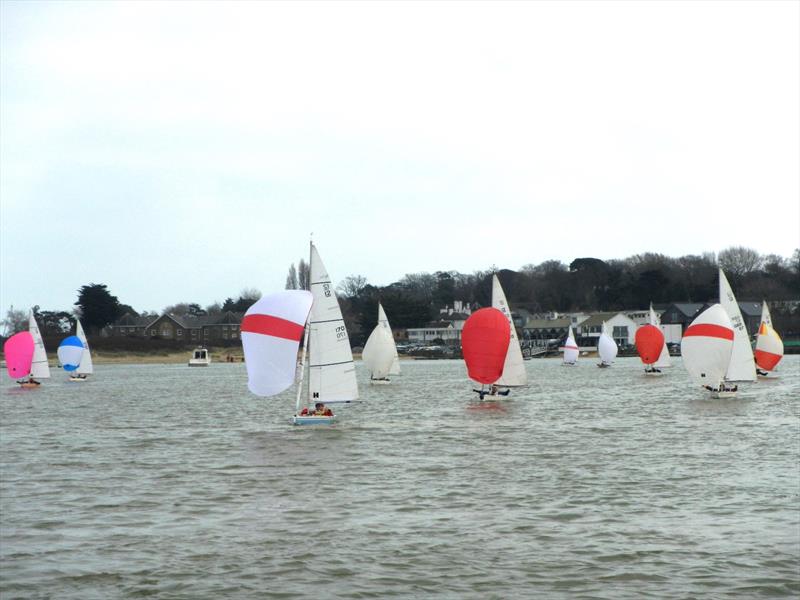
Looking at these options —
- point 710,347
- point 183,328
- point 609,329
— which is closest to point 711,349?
point 710,347

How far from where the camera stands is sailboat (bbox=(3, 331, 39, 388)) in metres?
62.5

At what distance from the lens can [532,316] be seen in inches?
6668

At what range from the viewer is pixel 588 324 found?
486 feet

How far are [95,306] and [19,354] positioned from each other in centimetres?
8508

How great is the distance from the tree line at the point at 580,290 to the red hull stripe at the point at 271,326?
366ft

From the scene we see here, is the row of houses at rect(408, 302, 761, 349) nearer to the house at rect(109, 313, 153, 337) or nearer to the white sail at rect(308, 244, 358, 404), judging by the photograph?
the house at rect(109, 313, 153, 337)

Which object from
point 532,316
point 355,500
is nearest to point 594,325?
point 532,316

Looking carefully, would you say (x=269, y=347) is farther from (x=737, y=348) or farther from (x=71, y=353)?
(x=71, y=353)

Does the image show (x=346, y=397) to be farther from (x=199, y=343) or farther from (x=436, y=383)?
(x=199, y=343)

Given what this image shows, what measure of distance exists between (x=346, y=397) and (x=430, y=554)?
16.8 metres

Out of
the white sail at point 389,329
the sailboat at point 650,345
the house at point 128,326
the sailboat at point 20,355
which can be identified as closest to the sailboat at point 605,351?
the sailboat at point 650,345

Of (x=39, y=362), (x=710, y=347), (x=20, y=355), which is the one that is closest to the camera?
(x=710, y=347)

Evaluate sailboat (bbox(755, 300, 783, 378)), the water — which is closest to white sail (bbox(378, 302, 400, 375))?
sailboat (bbox(755, 300, 783, 378))

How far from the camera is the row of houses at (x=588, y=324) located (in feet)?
458
